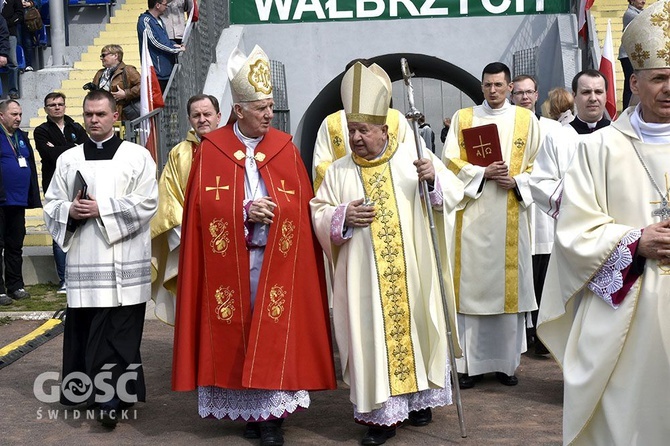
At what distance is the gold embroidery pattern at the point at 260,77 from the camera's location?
700 cm

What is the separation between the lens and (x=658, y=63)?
485cm

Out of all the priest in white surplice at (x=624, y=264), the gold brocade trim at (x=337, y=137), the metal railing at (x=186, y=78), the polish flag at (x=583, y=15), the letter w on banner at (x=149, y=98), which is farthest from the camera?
the polish flag at (x=583, y=15)

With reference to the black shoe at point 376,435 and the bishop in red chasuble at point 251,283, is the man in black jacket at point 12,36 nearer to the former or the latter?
the bishop in red chasuble at point 251,283

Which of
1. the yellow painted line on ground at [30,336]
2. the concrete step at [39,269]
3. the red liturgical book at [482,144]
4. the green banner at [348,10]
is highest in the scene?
the green banner at [348,10]

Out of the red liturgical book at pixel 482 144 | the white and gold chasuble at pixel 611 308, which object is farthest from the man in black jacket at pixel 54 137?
the white and gold chasuble at pixel 611 308

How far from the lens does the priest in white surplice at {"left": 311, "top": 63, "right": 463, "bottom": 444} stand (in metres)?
6.70

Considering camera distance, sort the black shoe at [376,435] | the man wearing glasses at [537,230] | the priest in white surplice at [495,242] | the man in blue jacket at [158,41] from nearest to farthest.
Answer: the black shoe at [376,435]
the priest in white surplice at [495,242]
the man wearing glasses at [537,230]
the man in blue jacket at [158,41]

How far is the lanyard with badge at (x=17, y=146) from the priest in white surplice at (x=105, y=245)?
475 centimetres

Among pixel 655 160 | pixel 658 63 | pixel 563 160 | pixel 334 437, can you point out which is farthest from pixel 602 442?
pixel 563 160

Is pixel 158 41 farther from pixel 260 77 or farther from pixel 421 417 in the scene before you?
pixel 421 417

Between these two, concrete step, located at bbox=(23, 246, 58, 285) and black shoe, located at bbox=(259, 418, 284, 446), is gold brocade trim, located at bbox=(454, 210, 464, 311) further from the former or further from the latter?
concrete step, located at bbox=(23, 246, 58, 285)

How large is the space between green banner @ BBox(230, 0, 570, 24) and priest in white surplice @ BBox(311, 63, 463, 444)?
10073 mm

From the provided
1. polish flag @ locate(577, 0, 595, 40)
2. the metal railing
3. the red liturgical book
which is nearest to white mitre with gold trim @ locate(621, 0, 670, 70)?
the red liturgical book

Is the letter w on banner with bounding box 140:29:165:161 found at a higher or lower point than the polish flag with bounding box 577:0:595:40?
lower
